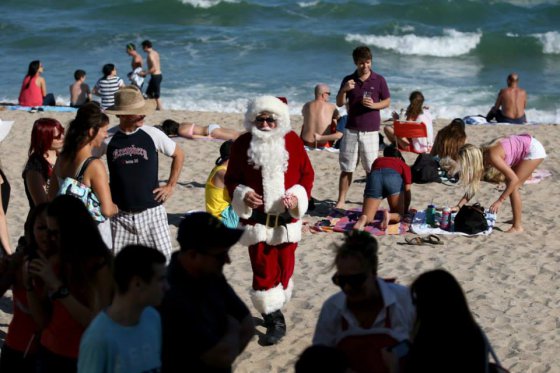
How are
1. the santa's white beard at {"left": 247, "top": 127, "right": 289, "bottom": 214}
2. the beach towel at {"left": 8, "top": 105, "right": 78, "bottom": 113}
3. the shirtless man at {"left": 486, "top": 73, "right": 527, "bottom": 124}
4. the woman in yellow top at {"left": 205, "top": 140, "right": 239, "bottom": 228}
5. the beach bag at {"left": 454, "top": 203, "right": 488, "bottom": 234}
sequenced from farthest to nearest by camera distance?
the beach towel at {"left": 8, "top": 105, "right": 78, "bottom": 113}
the shirtless man at {"left": 486, "top": 73, "right": 527, "bottom": 124}
the beach bag at {"left": 454, "top": 203, "right": 488, "bottom": 234}
the woman in yellow top at {"left": 205, "top": 140, "right": 239, "bottom": 228}
the santa's white beard at {"left": 247, "top": 127, "right": 289, "bottom": 214}

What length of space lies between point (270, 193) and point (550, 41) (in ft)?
80.2

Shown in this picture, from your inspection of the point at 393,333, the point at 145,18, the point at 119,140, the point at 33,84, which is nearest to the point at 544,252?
the point at 119,140

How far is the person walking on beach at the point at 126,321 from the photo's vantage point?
360cm

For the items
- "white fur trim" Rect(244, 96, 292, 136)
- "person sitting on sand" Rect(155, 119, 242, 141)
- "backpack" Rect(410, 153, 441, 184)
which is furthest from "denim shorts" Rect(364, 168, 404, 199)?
"person sitting on sand" Rect(155, 119, 242, 141)

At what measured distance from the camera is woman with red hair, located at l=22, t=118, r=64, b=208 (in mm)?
6254

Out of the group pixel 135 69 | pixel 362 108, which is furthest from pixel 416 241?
pixel 135 69

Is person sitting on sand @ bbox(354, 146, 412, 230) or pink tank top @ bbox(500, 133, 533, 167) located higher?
pink tank top @ bbox(500, 133, 533, 167)

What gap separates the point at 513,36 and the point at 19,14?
1701 centimetres

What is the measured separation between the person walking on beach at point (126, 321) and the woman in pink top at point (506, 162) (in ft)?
19.9

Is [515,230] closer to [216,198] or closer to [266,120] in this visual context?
[216,198]

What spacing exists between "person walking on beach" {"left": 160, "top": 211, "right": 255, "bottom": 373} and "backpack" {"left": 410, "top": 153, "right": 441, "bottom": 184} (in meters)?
8.07

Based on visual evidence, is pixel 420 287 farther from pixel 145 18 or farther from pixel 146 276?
pixel 145 18

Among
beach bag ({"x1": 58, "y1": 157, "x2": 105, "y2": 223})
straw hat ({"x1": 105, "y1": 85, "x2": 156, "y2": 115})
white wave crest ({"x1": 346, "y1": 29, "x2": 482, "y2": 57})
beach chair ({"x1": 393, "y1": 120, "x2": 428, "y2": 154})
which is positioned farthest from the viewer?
white wave crest ({"x1": 346, "y1": 29, "x2": 482, "y2": 57})

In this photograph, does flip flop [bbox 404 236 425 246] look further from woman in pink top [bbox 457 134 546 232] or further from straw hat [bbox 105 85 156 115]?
straw hat [bbox 105 85 156 115]
